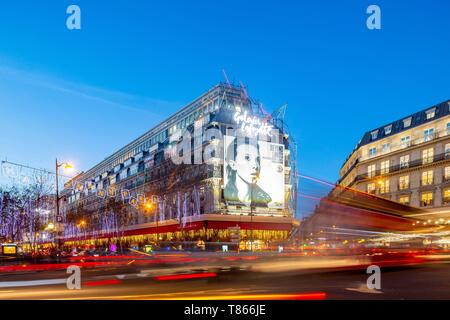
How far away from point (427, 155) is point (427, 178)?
3.21 meters

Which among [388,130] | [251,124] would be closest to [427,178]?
[388,130]

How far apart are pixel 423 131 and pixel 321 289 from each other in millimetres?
51363

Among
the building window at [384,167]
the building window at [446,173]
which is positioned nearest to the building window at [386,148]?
the building window at [384,167]

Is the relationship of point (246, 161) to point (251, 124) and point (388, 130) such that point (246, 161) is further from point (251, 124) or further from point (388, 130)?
point (388, 130)

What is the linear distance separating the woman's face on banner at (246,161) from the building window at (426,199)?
22.8 metres

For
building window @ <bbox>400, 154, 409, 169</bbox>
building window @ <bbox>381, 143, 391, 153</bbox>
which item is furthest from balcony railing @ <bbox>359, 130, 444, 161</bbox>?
building window @ <bbox>400, 154, 409, 169</bbox>

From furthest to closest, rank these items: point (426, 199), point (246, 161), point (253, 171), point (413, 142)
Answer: point (413, 142)
point (246, 161)
point (253, 171)
point (426, 199)

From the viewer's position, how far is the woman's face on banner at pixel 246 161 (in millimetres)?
56253

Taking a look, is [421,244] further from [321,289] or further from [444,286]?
[321,289]

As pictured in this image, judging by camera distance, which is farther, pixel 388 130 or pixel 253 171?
pixel 388 130

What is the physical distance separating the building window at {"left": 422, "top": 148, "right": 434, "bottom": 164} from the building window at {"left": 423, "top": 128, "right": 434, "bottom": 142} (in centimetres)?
152

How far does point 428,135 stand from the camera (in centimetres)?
5562

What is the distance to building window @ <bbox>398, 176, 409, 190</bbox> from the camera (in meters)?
58.7

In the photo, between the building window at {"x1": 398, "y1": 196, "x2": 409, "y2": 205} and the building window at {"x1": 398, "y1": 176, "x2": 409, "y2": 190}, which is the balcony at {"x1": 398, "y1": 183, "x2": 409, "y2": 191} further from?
the building window at {"x1": 398, "y1": 196, "x2": 409, "y2": 205}
